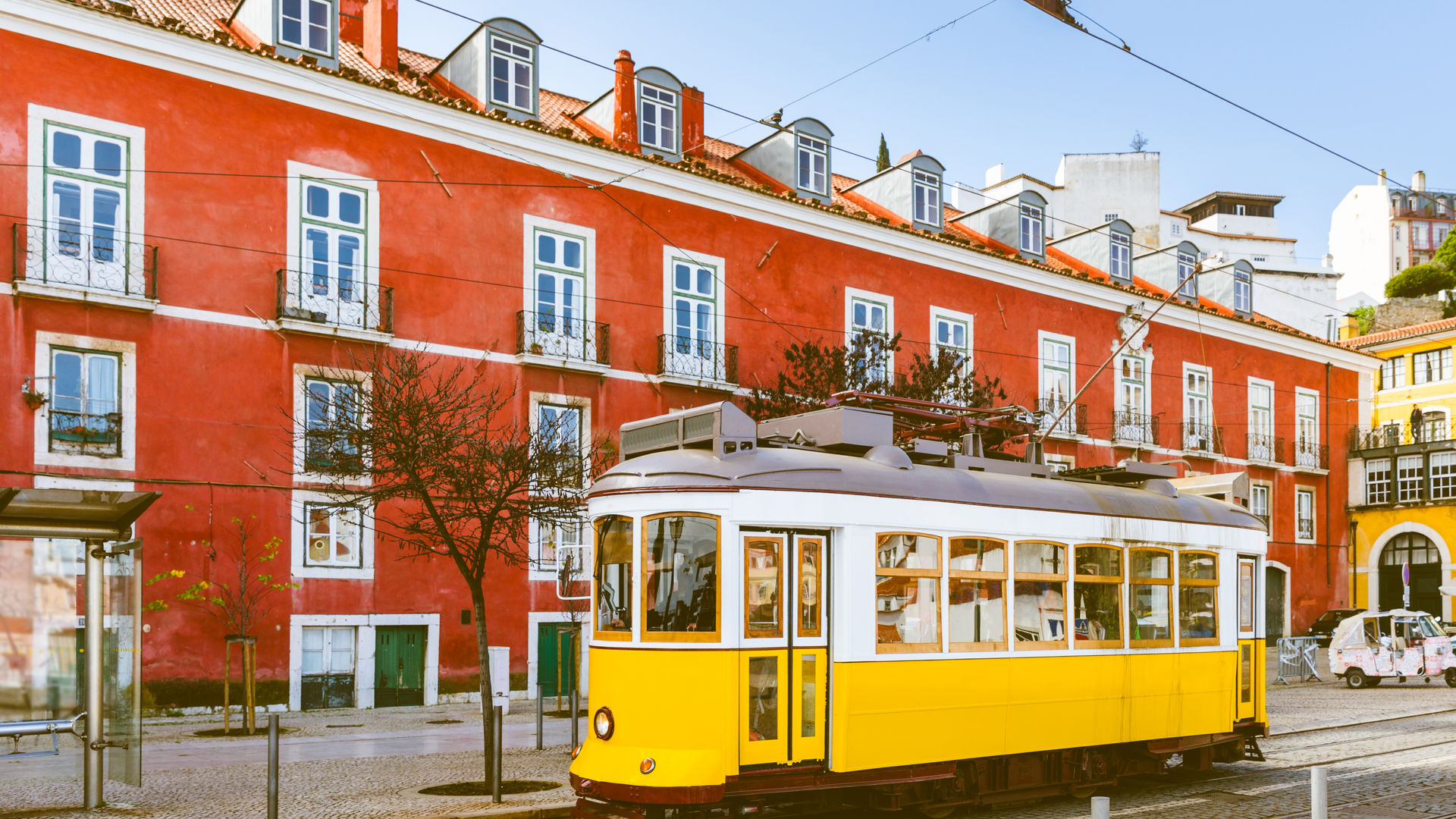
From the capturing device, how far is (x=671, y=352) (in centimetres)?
2488

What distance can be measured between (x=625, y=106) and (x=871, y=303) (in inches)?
281

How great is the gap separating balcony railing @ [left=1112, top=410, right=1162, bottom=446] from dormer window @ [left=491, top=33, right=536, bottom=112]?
58.9 feet

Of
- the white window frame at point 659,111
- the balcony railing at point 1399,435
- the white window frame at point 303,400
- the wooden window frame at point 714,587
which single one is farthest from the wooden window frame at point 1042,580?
the balcony railing at point 1399,435

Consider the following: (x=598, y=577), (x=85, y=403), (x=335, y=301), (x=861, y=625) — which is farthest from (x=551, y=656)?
(x=861, y=625)

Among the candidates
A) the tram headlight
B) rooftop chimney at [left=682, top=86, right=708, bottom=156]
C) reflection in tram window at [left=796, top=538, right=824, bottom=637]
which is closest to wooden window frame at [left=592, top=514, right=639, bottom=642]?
the tram headlight

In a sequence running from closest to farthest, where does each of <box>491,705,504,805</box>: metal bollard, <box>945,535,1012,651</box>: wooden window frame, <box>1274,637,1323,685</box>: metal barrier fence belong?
<box>945,535,1012,651</box>: wooden window frame, <box>491,705,504,805</box>: metal bollard, <box>1274,637,1323,685</box>: metal barrier fence

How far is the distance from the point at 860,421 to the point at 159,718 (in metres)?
13.1

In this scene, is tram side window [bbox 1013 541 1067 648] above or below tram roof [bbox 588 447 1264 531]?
below

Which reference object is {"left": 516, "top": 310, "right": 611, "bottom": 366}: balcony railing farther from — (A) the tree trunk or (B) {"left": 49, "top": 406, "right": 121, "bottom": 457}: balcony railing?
(A) the tree trunk

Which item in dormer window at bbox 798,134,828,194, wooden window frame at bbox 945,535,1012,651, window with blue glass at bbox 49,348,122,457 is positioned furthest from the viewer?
dormer window at bbox 798,134,828,194

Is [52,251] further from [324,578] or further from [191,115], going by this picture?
[324,578]

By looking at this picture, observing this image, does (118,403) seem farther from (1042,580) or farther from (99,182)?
(1042,580)

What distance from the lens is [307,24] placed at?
21.5 meters

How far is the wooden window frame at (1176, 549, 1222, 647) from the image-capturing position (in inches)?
488
